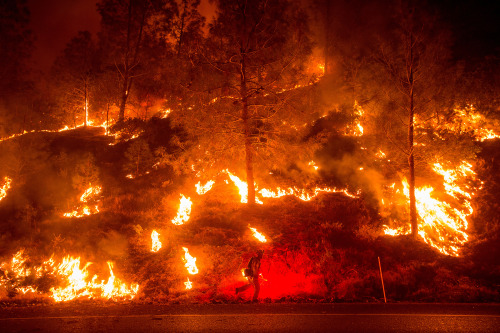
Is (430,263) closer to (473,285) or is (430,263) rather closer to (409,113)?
(473,285)

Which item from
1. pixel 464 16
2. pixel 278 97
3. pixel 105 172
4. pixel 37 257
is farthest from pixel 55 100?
pixel 464 16

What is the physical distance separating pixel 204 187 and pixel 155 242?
551 cm

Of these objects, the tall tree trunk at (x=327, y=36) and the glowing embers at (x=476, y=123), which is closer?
the glowing embers at (x=476, y=123)

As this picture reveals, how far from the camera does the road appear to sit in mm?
6781

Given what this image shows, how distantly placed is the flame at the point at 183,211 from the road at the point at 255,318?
5972mm

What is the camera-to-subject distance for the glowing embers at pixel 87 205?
1530 centimetres

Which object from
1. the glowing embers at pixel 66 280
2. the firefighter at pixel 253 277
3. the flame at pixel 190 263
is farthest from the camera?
the flame at pixel 190 263

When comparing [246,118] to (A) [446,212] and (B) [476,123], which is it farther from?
(B) [476,123]

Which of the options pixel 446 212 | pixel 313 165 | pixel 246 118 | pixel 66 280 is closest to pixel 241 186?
pixel 246 118

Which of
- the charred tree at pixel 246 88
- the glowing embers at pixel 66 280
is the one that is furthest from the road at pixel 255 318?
the charred tree at pixel 246 88

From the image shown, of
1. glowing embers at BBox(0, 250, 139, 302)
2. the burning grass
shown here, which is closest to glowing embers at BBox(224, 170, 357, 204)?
the burning grass

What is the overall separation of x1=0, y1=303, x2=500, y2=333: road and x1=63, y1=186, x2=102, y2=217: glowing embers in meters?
6.84

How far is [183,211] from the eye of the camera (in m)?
15.4

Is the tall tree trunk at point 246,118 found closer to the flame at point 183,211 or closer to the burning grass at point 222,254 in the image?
the burning grass at point 222,254
